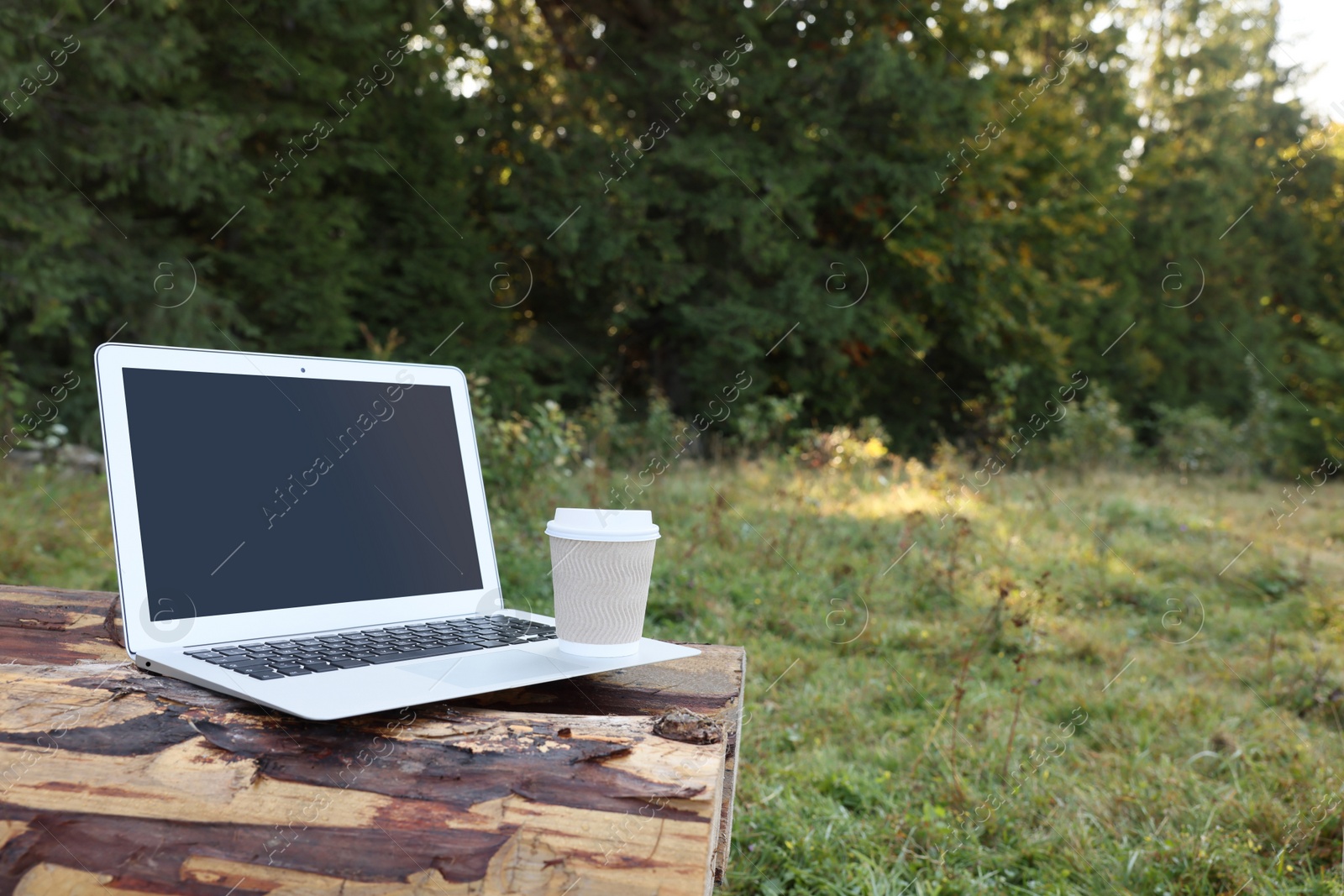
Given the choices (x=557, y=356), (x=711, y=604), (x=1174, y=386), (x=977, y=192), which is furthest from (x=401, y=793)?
(x=1174, y=386)

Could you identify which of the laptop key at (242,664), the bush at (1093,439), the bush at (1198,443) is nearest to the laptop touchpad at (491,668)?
the laptop key at (242,664)

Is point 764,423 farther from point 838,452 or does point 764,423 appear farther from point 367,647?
point 367,647

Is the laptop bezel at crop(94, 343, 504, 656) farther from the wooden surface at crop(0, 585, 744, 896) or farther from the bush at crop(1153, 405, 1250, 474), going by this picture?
the bush at crop(1153, 405, 1250, 474)

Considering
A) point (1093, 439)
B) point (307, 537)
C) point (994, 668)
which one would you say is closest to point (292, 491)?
point (307, 537)

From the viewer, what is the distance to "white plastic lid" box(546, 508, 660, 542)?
52.7 inches

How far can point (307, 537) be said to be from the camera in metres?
1.62

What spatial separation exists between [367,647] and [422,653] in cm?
9

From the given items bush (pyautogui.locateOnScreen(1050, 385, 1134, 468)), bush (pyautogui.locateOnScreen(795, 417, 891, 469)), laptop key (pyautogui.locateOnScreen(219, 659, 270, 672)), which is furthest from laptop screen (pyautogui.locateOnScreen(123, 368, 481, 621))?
bush (pyautogui.locateOnScreen(1050, 385, 1134, 468))

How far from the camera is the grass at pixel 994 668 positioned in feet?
8.54

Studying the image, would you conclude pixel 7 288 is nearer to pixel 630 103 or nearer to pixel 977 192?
pixel 630 103

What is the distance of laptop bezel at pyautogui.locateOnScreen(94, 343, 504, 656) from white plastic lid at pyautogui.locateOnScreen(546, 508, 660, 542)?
51cm

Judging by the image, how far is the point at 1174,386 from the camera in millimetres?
17391

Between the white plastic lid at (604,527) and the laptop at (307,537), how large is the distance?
0.21m

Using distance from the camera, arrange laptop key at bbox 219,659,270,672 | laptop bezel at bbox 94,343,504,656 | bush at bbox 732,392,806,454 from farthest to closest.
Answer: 1. bush at bbox 732,392,806,454
2. laptop bezel at bbox 94,343,504,656
3. laptop key at bbox 219,659,270,672
